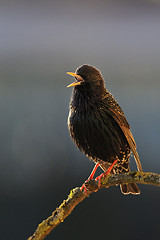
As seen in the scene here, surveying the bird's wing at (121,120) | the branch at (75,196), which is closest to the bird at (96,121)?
the bird's wing at (121,120)

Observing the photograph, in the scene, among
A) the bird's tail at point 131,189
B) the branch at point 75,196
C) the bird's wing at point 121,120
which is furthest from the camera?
the bird's tail at point 131,189

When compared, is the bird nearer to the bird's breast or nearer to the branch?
the bird's breast

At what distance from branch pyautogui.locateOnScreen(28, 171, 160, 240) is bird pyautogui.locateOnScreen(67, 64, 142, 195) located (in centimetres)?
38

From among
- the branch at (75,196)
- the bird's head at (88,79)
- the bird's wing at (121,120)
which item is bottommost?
the branch at (75,196)

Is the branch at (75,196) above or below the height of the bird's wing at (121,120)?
below

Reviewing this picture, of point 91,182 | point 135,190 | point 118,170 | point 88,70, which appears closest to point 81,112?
point 88,70

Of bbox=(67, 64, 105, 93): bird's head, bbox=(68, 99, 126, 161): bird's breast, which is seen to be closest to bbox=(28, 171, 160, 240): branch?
bbox=(68, 99, 126, 161): bird's breast

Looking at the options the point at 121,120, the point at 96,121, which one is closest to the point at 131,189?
the point at 121,120

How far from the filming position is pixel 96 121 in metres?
2.24

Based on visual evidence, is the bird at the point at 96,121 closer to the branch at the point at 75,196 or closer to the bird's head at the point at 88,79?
the bird's head at the point at 88,79

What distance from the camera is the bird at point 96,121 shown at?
7.37 ft

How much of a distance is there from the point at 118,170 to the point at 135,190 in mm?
244

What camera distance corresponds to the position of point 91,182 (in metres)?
2.10

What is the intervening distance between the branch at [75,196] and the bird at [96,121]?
38 centimetres
